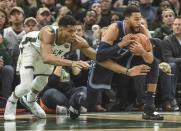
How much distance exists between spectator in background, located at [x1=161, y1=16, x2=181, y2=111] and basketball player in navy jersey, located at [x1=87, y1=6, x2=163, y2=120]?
120 inches

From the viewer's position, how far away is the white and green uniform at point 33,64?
9.30 meters

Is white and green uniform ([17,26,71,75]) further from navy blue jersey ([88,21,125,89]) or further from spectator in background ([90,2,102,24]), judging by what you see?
spectator in background ([90,2,102,24])

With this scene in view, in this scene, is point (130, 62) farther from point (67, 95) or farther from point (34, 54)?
point (67, 95)

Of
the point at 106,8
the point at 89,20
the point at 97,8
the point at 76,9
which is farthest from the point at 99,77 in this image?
the point at 76,9

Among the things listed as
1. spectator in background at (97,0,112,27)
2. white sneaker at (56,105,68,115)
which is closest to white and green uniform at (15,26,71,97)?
white sneaker at (56,105,68,115)

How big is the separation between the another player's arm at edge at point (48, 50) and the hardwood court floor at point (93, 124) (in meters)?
0.91

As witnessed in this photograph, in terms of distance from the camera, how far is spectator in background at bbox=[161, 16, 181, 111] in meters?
12.3

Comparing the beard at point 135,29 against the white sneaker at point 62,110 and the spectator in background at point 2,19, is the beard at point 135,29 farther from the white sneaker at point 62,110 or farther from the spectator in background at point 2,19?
the spectator in background at point 2,19

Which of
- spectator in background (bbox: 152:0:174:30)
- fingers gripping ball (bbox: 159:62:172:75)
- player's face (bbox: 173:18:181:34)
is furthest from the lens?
Result: spectator in background (bbox: 152:0:174:30)

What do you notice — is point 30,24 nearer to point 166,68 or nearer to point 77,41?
point 166,68

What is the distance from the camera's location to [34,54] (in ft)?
31.3

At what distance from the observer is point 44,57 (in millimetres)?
8875

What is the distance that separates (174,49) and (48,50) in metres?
4.38

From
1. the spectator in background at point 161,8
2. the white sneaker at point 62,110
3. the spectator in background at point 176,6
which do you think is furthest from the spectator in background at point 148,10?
the white sneaker at point 62,110
